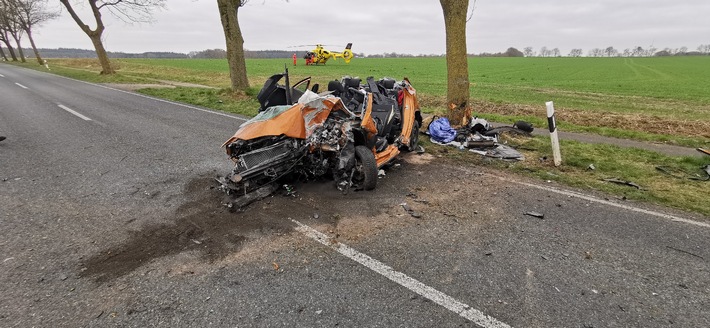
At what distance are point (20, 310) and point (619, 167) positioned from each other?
7.13 metres

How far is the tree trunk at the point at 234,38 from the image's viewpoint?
1264cm

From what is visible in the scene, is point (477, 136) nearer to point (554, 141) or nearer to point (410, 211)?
point (554, 141)

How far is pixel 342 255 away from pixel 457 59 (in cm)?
564

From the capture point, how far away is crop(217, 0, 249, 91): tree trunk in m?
12.6

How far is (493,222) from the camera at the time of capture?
148 inches

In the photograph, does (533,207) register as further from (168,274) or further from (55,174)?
(55,174)

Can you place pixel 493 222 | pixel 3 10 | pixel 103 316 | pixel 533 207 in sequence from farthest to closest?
pixel 3 10
pixel 533 207
pixel 493 222
pixel 103 316

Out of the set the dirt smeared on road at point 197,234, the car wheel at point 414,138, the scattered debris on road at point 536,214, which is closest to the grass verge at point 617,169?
the car wheel at point 414,138

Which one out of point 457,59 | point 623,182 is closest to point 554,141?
point 623,182

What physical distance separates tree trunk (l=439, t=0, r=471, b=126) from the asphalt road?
2749 millimetres

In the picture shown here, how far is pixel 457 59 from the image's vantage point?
7.38 metres

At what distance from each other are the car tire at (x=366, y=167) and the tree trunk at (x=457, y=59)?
148 inches

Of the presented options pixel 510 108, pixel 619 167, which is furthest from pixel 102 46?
pixel 619 167

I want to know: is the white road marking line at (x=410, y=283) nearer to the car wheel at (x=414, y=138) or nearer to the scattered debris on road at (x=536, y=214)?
the scattered debris on road at (x=536, y=214)
